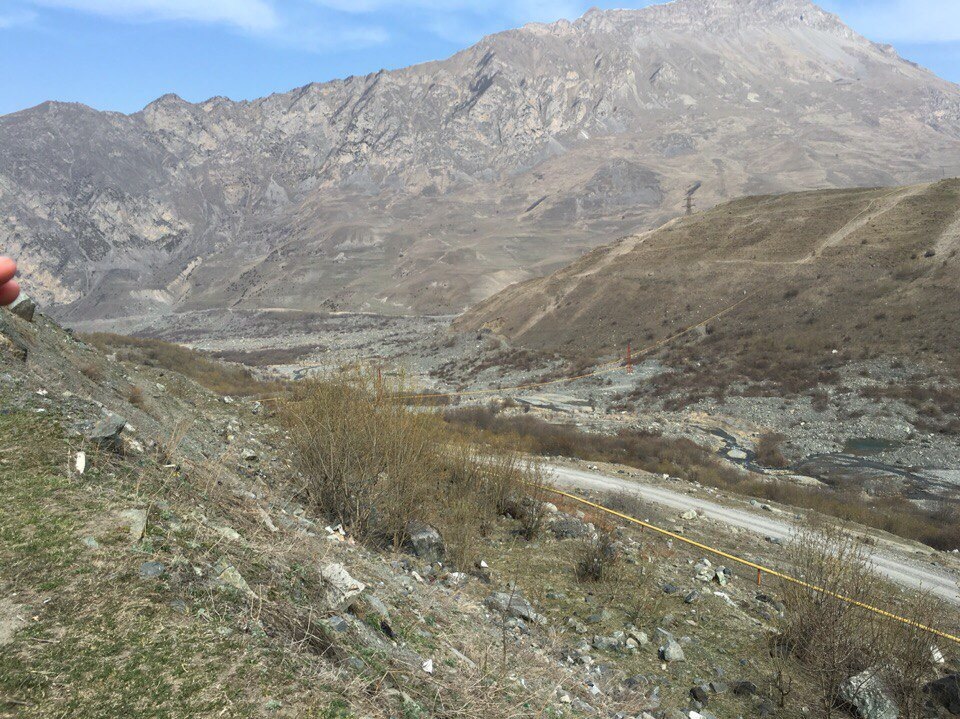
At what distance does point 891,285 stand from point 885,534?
31.4 meters

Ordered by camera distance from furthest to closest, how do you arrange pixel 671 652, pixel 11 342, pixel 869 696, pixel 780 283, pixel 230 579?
pixel 780 283
pixel 11 342
pixel 671 652
pixel 869 696
pixel 230 579

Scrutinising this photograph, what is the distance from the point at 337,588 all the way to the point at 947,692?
6256 millimetres

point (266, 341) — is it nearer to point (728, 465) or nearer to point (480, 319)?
point (480, 319)

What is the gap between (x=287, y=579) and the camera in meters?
4.39

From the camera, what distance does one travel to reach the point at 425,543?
820 centimetres

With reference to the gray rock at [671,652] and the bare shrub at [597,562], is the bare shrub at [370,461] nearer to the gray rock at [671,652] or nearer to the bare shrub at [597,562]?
the bare shrub at [597,562]

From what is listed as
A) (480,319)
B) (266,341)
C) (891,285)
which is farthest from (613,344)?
(266,341)

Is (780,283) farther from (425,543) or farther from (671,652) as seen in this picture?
(425,543)

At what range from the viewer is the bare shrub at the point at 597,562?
9.01m

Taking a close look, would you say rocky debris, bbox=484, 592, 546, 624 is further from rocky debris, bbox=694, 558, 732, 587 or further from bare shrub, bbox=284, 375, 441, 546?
rocky debris, bbox=694, 558, 732, 587

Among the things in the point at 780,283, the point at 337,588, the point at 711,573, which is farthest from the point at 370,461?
the point at 780,283

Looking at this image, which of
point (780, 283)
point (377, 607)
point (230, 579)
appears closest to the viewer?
point (230, 579)

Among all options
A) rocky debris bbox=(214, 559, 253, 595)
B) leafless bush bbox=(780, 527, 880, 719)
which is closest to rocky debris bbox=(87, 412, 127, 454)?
rocky debris bbox=(214, 559, 253, 595)

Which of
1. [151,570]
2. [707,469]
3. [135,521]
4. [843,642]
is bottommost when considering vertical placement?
[707,469]
